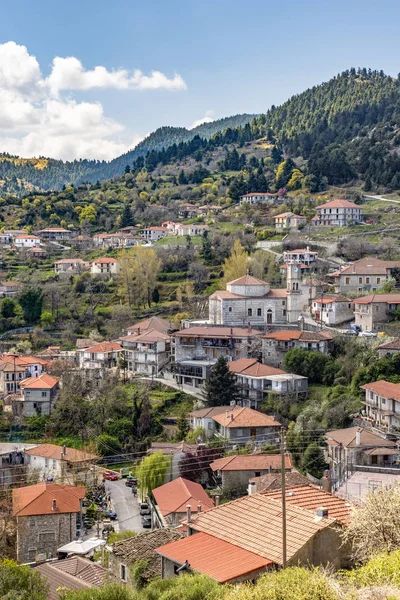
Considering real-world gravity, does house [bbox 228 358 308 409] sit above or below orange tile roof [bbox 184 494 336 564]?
below

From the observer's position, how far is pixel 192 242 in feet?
237

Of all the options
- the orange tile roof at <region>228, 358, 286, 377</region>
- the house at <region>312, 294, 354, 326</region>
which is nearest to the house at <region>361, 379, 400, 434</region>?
the orange tile roof at <region>228, 358, 286, 377</region>

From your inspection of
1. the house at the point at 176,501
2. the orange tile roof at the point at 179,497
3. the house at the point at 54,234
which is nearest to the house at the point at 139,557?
the house at the point at 176,501

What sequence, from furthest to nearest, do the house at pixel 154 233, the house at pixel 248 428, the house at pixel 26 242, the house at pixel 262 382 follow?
the house at pixel 26 242 → the house at pixel 154 233 → the house at pixel 262 382 → the house at pixel 248 428

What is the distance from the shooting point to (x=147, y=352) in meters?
46.1

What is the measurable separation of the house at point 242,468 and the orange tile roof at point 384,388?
582 centimetres

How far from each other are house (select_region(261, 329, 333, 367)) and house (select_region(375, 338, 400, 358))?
159 inches

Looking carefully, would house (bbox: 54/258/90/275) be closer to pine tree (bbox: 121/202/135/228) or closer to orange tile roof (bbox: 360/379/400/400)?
pine tree (bbox: 121/202/135/228)

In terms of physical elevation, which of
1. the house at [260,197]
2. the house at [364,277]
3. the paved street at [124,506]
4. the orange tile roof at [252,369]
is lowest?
the paved street at [124,506]

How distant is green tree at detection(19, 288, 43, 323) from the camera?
5838 centimetres

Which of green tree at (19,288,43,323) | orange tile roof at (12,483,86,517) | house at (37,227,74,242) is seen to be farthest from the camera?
house at (37,227,74,242)

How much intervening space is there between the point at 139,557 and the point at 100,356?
30.6m

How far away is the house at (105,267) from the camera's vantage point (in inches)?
2623

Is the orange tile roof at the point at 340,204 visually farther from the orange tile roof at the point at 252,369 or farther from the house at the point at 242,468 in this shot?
the house at the point at 242,468
